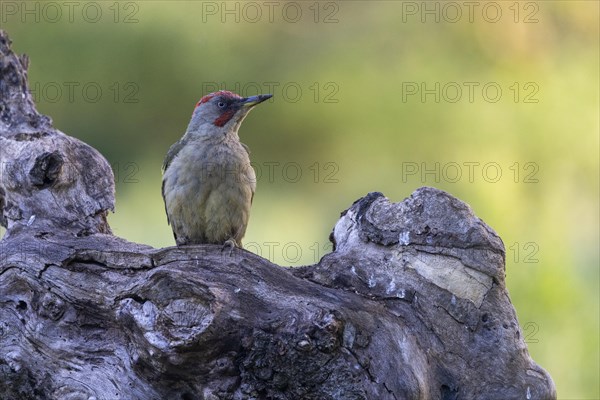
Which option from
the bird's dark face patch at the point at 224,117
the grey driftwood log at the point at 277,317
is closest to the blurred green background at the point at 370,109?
the bird's dark face patch at the point at 224,117

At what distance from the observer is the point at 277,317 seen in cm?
340

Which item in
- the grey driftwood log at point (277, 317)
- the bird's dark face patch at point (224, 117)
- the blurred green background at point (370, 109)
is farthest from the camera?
the blurred green background at point (370, 109)

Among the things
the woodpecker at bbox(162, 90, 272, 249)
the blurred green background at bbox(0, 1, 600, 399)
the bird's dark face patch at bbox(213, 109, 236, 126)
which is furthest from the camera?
the blurred green background at bbox(0, 1, 600, 399)

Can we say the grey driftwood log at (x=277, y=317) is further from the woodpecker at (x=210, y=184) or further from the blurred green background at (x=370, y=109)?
the blurred green background at (x=370, y=109)

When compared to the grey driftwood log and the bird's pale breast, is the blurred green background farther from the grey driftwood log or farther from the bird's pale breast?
the grey driftwood log

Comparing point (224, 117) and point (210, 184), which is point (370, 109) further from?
point (210, 184)

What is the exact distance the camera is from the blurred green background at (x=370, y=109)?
20.5ft

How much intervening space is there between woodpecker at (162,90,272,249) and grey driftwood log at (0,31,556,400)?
0.57 meters

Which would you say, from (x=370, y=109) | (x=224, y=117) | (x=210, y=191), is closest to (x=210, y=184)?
(x=210, y=191)

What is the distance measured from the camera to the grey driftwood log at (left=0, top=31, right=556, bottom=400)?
3.31 meters

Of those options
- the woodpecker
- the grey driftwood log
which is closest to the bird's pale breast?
the woodpecker

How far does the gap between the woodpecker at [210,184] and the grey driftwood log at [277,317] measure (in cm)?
57

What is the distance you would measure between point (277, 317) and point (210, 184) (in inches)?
47.9

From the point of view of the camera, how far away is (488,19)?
24.0 feet
